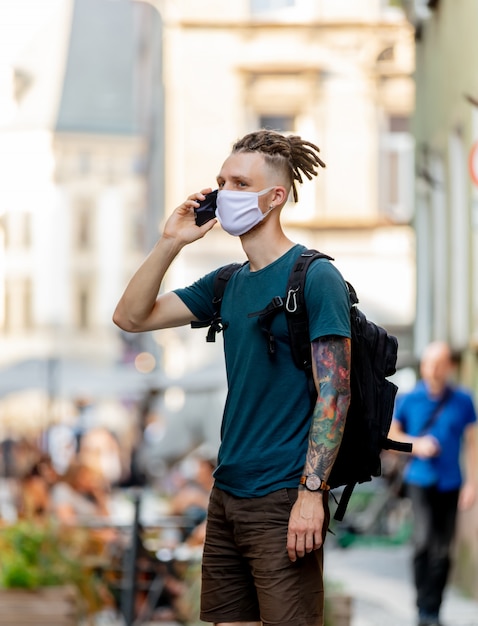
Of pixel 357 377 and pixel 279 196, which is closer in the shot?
pixel 357 377

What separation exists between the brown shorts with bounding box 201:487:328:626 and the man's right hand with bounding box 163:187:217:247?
79cm

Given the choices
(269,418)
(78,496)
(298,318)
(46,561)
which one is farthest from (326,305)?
(78,496)

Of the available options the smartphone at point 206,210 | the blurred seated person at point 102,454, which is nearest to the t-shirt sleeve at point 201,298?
the smartphone at point 206,210

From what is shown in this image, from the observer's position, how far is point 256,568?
191 inches

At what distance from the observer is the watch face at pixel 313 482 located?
469 cm

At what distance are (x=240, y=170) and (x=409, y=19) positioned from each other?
14645 mm

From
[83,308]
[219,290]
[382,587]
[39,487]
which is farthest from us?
[83,308]

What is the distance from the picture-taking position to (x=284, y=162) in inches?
198

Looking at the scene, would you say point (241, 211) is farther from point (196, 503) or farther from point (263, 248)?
point (196, 503)

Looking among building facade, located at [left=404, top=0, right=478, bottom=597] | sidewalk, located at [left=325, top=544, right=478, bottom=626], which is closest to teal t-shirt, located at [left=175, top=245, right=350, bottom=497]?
sidewalk, located at [left=325, top=544, right=478, bottom=626]

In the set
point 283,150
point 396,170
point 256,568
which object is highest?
point 396,170

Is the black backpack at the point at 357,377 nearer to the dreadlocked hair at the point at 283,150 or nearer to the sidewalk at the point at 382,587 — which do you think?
the dreadlocked hair at the point at 283,150

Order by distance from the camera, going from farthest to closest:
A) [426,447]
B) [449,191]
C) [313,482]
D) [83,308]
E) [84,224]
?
[84,224], [83,308], [449,191], [426,447], [313,482]

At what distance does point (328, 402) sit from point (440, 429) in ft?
19.5
